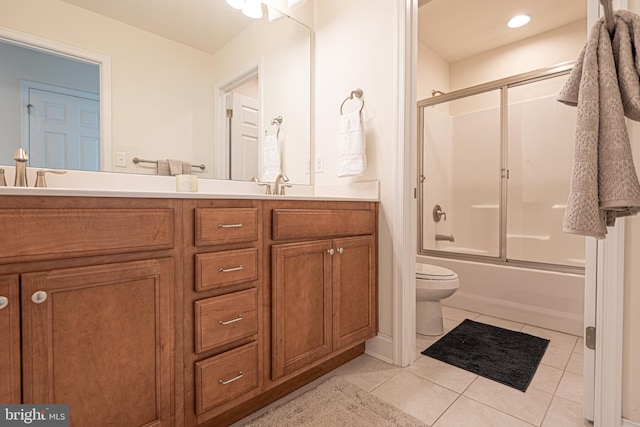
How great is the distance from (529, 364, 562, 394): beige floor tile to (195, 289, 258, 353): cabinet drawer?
137cm

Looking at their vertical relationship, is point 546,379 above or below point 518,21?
below

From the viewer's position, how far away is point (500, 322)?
90.6 inches

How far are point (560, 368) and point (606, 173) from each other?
1.27 m

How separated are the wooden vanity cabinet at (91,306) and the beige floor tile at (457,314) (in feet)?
6.84

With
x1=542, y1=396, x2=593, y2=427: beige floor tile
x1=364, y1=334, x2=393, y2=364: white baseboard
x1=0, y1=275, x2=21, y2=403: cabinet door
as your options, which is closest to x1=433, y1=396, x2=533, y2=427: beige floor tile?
x1=542, y1=396, x2=593, y2=427: beige floor tile

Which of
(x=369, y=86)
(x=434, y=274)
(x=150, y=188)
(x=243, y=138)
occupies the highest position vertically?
(x=369, y=86)

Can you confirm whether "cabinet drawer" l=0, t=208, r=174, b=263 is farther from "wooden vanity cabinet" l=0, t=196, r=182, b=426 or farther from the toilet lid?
the toilet lid

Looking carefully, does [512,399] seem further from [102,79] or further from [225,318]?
[102,79]

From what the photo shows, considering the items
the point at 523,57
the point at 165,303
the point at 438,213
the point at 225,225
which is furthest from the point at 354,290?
the point at 523,57

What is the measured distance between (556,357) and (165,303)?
6.73 feet

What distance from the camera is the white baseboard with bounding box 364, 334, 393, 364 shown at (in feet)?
5.62

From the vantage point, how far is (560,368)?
164 cm

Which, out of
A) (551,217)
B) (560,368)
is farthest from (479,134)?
(560,368)

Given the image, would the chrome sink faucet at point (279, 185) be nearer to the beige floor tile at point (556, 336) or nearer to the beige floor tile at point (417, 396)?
the beige floor tile at point (417, 396)
